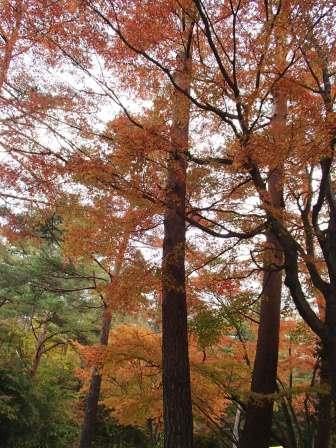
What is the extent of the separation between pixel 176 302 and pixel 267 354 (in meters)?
1.85

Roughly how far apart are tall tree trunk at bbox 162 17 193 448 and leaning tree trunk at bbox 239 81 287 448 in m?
1.16

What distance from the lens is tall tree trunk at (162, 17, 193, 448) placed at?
506 cm

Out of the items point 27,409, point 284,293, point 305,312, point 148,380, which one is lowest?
point 27,409

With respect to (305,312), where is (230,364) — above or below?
below

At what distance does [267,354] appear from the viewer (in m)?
6.32

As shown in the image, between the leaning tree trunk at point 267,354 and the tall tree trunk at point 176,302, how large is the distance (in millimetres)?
1158

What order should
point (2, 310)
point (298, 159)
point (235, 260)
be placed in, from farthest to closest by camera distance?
1. point (2, 310)
2. point (235, 260)
3. point (298, 159)

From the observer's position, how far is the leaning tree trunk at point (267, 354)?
584 cm

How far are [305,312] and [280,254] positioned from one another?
6.21ft

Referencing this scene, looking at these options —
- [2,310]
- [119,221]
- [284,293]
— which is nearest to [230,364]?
[284,293]

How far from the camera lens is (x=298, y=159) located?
4508 mm

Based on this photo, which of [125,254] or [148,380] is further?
[148,380]

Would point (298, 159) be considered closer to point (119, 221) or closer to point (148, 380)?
point (119, 221)

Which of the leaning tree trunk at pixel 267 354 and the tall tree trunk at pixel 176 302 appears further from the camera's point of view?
the leaning tree trunk at pixel 267 354
